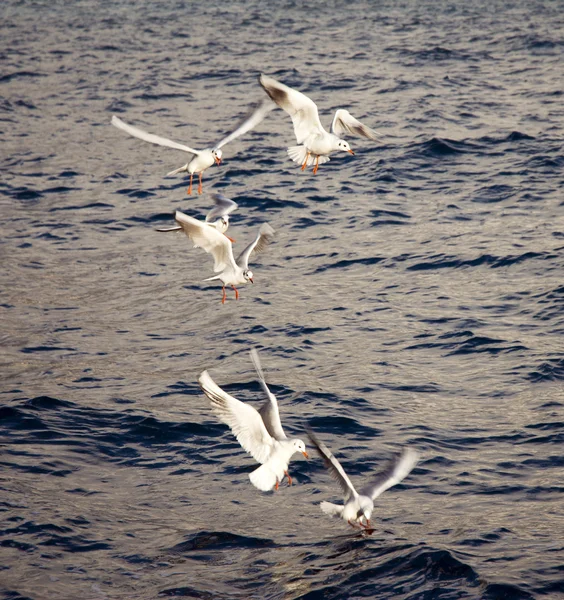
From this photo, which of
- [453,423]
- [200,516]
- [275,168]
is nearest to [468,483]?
[453,423]

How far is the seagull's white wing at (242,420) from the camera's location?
30.6 ft

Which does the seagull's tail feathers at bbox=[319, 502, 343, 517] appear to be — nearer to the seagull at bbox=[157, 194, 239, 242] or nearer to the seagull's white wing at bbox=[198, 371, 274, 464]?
the seagull's white wing at bbox=[198, 371, 274, 464]

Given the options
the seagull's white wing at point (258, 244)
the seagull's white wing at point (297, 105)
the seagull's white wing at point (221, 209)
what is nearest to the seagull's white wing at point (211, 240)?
the seagull's white wing at point (258, 244)

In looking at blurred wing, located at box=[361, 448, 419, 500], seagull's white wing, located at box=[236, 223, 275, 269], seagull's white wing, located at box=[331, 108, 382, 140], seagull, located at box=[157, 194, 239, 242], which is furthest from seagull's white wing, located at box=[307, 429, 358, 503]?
seagull's white wing, located at box=[331, 108, 382, 140]

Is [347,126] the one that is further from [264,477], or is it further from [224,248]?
[264,477]

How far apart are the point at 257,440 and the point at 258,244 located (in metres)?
3.90

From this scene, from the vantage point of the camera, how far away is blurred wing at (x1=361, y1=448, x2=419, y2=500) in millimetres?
9469

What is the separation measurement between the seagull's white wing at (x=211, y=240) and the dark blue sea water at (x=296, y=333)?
174 centimetres

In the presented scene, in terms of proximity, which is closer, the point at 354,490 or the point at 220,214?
the point at 354,490

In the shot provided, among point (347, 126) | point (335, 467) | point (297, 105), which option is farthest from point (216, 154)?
point (335, 467)

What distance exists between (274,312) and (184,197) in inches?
235

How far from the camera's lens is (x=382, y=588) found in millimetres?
8836

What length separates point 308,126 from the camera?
45.2 ft

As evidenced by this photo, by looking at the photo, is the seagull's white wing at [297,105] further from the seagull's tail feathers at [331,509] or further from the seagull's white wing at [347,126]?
the seagull's tail feathers at [331,509]
